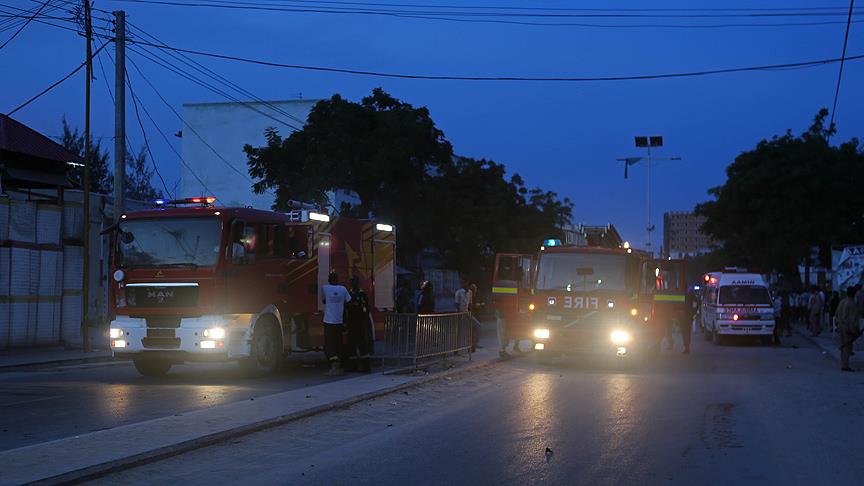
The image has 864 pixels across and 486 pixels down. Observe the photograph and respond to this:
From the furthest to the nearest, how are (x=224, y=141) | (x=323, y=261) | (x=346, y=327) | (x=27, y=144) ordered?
(x=224, y=141) < (x=27, y=144) < (x=323, y=261) < (x=346, y=327)

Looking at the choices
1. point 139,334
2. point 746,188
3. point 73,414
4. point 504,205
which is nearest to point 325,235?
point 139,334

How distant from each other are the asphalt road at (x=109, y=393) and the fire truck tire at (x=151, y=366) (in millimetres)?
252

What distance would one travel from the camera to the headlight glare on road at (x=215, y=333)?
15039 mm

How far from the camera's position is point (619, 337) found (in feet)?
60.1

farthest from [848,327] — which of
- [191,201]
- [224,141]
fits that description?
[224,141]

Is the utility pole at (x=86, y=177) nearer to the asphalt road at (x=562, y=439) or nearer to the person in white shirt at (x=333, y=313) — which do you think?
the person in white shirt at (x=333, y=313)

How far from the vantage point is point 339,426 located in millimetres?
10867

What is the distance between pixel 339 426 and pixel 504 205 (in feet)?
102

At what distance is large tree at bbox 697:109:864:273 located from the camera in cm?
4700

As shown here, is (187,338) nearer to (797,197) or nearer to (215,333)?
(215,333)

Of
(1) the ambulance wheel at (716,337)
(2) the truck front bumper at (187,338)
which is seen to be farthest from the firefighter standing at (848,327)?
(2) the truck front bumper at (187,338)

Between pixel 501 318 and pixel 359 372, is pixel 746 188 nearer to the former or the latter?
pixel 501 318

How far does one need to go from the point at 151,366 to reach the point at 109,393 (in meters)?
2.85

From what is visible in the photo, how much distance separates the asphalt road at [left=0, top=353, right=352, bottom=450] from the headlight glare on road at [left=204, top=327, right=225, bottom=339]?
84cm
